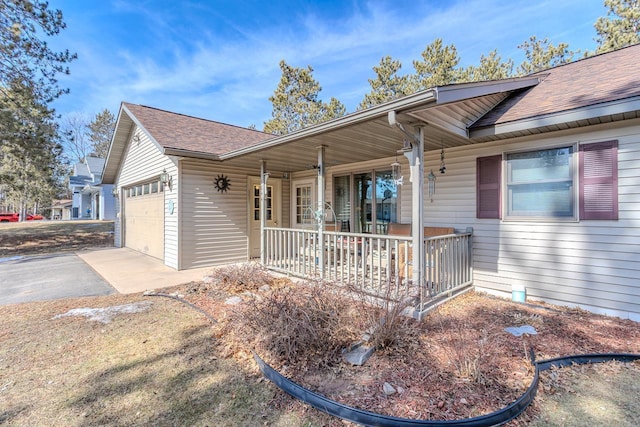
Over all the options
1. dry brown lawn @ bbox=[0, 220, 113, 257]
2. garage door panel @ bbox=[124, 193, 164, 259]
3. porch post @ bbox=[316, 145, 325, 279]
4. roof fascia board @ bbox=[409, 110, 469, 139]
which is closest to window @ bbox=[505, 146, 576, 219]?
roof fascia board @ bbox=[409, 110, 469, 139]

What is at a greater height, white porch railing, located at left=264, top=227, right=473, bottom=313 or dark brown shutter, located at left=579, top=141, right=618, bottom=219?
dark brown shutter, located at left=579, top=141, right=618, bottom=219

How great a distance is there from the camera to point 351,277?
17.0 ft

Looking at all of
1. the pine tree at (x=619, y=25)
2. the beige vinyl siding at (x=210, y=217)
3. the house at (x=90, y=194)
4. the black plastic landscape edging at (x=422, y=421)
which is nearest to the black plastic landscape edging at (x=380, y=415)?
the black plastic landscape edging at (x=422, y=421)

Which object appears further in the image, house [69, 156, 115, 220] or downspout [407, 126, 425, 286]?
house [69, 156, 115, 220]

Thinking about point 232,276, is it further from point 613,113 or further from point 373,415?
point 613,113

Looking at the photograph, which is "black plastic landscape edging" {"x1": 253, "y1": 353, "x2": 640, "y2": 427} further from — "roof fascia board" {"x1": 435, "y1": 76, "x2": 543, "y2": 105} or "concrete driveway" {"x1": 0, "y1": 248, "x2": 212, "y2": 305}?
"concrete driveway" {"x1": 0, "y1": 248, "x2": 212, "y2": 305}

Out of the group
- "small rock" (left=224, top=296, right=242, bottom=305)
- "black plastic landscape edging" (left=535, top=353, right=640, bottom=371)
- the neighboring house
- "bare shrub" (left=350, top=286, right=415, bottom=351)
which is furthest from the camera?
the neighboring house

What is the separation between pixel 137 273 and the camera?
7.04m

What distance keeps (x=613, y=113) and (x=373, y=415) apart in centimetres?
436

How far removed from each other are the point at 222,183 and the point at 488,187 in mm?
6001

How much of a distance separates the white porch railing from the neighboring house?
40471 millimetres

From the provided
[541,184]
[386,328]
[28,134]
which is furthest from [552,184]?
[28,134]

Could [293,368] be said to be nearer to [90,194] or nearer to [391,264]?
[391,264]

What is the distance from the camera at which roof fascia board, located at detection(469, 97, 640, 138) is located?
3511 mm
